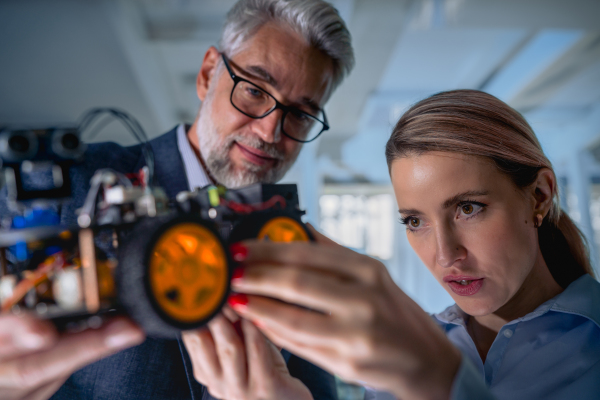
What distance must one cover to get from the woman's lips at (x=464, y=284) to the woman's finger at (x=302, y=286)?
1.95 feet

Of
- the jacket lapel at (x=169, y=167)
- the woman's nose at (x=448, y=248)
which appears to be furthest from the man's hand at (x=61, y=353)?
the woman's nose at (x=448, y=248)

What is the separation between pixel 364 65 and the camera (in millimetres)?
3445

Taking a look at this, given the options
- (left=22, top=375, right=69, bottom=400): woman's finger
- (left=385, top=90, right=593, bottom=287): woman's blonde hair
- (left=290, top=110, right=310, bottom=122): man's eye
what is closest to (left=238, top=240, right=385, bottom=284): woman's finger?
(left=22, top=375, right=69, bottom=400): woman's finger

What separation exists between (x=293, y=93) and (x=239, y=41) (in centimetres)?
27

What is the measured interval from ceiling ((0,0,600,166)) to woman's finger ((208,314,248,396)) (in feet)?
6.05

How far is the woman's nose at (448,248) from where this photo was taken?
3.04 feet

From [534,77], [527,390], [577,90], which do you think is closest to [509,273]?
[527,390]

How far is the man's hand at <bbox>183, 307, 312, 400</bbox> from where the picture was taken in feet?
1.86

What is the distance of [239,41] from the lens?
49.8 inches

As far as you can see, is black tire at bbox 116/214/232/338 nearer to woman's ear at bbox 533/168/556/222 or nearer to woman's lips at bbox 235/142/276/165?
woman's lips at bbox 235/142/276/165

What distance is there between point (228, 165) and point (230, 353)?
28.0 inches

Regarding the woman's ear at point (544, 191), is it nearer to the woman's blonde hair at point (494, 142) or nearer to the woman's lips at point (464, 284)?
the woman's blonde hair at point (494, 142)

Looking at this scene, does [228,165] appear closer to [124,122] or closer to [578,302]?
[124,122]

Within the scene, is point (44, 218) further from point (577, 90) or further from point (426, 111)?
point (577, 90)
